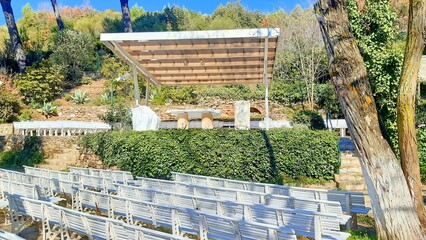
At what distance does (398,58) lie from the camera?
9.60 meters

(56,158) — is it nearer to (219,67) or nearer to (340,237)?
(219,67)

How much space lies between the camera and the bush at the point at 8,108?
52.9 ft

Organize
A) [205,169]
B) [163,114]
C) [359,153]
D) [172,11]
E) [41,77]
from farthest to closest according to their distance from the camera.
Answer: [172,11] < [41,77] < [163,114] < [205,169] < [359,153]

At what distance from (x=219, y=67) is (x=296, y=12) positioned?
53.2 feet

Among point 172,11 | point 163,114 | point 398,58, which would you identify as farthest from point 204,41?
point 172,11

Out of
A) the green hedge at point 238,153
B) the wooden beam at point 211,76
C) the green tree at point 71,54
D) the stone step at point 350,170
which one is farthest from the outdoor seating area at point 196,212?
the green tree at point 71,54

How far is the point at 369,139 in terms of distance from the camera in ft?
11.2

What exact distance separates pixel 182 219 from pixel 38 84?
17575 millimetres

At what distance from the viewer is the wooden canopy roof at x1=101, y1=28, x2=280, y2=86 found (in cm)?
912

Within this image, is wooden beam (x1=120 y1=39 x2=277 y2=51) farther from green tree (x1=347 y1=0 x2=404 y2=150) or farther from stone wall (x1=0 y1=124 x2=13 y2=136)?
stone wall (x1=0 y1=124 x2=13 y2=136)

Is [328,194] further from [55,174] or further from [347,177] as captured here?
[55,174]

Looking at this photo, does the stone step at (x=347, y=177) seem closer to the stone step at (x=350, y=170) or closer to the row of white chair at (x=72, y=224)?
the stone step at (x=350, y=170)

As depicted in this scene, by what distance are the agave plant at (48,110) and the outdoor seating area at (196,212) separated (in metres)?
12.3

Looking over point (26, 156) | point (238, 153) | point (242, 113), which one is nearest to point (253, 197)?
point (238, 153)
